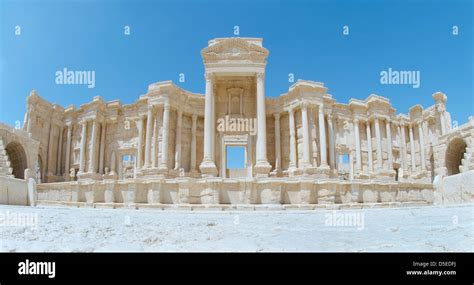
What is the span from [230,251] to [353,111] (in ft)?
98.8

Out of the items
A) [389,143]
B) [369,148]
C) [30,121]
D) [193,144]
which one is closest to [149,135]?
[193,144]

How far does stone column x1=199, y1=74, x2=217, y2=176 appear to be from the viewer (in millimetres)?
20828

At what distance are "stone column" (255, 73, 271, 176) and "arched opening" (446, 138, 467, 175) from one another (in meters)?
20.5

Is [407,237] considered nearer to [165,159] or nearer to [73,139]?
[165,159]

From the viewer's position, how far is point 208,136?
857 inches

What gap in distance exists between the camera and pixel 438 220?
6371 mm

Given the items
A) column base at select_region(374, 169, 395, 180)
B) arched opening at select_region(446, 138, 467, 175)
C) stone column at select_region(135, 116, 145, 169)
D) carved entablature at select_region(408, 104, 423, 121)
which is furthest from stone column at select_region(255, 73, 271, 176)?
carved entablature at select_region(408, 104, 423, 121)

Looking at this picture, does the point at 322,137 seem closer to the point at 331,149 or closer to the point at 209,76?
the point at 331,149

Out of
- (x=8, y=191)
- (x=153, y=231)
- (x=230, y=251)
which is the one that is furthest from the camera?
(x=8, y=191)

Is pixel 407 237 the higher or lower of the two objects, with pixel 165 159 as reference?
lower

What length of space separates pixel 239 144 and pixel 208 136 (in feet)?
13.3

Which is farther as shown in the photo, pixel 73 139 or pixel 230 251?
Result: pixel 73 139

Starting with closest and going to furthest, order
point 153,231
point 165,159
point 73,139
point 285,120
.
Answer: point 153,231
point 165,159
point 285,120
point 73,139
